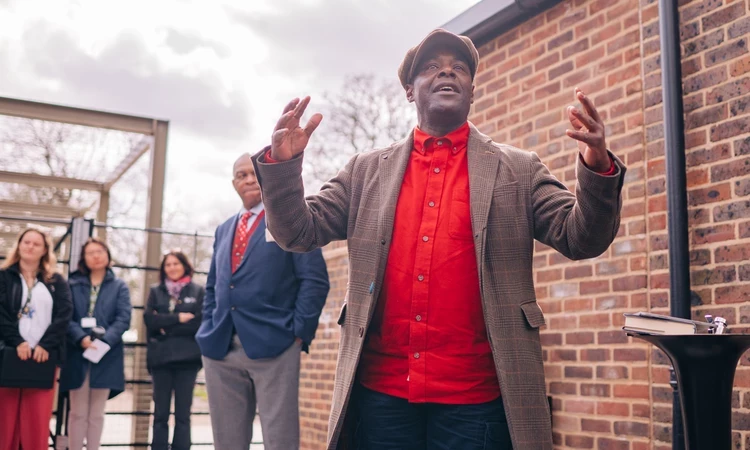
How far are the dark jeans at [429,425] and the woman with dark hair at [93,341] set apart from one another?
14.4 ft

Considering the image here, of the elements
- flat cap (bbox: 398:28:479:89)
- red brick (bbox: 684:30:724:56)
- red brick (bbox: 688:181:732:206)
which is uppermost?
red brick (bbox: 684:30:724:56)

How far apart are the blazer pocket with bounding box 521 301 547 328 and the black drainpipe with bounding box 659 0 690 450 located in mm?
1583

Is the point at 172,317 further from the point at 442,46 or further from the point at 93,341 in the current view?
the point at 442,46

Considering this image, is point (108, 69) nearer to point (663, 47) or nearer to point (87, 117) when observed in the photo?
point (87, 117)

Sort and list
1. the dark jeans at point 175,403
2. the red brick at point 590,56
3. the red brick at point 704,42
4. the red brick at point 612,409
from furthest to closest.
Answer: the dark jeans at point 175,403 → the red brick at point 590,56 → the red brick at point 612,409 → the red brick at point 704,42

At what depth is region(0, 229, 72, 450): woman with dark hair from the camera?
5.45 metres

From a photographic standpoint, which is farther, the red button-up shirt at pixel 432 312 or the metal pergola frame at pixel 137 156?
the metal pergola frame at pixel 137 156

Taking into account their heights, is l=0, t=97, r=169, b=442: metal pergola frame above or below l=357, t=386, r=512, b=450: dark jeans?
above

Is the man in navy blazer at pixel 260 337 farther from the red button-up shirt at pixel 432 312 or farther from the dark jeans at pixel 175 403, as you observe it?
the red button-up shirt at pixel 432 312

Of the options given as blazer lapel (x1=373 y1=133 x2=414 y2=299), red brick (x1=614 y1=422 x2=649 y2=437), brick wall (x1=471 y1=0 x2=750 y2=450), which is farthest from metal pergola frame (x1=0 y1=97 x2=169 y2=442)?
blazer lapel (x1=373 y1=133 x2=414 y2=299)

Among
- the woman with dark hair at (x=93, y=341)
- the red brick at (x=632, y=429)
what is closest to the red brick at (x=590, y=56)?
the red brick at (x=632, y=429)

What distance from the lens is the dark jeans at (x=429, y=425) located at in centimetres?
195

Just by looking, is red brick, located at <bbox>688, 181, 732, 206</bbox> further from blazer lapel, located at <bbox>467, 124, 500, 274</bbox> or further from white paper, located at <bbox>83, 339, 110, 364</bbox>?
white paper, located at <bbox>83, 339, 110, 364</bbox>

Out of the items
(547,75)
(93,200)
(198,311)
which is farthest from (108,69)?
(547,75)
